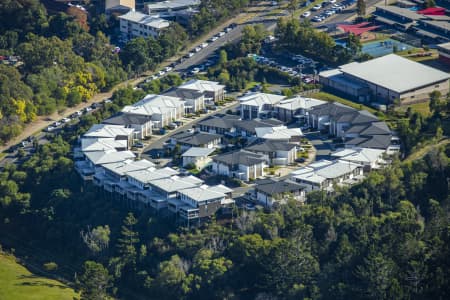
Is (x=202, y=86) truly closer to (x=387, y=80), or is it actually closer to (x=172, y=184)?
(x=387, y=80)

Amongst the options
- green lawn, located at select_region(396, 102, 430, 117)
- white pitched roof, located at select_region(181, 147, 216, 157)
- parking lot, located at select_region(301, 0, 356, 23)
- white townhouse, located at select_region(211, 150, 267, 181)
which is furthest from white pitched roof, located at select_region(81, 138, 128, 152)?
parking lot, located at select_region(301, 0, 356, 23)

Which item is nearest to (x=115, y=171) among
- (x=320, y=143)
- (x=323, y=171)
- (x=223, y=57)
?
(x=323, y=171)

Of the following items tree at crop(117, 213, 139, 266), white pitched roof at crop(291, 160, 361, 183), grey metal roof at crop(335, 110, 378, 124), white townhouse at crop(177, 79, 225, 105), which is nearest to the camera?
tree at crop(117, 213, 139, 266)

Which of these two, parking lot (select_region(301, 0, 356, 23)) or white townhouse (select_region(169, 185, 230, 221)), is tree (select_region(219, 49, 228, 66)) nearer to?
parking lot (select_region(301, 0, 356, 23))

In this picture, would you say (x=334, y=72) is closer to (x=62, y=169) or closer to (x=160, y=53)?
(x=160, y=53)

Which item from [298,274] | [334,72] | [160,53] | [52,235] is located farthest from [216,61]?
[298,274]
